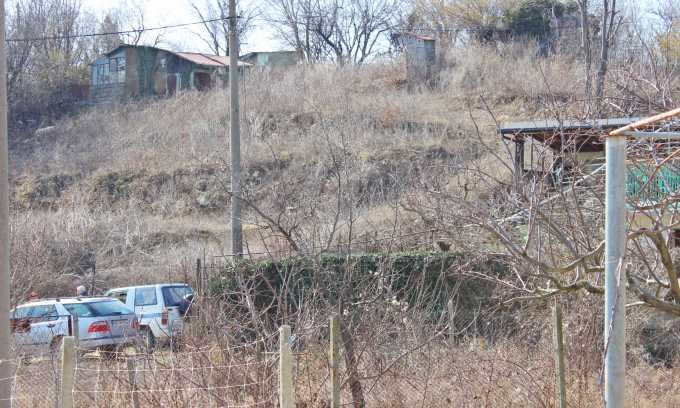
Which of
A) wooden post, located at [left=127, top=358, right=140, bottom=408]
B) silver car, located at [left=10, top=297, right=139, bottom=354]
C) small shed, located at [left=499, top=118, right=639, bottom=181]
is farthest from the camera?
silver car, located at [left=10, top=297, right=139, bottom=354]

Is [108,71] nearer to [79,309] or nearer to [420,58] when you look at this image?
[420,58]

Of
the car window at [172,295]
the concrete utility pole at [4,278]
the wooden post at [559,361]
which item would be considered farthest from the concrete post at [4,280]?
the car window at [172,295]

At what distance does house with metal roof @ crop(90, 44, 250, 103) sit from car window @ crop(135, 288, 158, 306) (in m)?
32.5

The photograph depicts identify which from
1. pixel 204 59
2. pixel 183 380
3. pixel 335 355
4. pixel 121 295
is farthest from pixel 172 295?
pixel 204 59

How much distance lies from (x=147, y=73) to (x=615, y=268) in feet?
158

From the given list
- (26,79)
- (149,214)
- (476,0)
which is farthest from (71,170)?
(476,0)

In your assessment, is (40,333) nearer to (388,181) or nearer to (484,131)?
(388,181)

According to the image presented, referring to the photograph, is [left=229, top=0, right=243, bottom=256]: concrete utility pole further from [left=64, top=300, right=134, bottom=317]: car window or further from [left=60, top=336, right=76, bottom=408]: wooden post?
[left=60, top=336, right=76, bottom=408]: wooden post

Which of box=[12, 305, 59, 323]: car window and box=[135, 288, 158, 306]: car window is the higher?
box=[12, 305, 59, 323]: car window

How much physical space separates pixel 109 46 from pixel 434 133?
31223 mm

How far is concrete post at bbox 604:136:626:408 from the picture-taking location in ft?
16.9

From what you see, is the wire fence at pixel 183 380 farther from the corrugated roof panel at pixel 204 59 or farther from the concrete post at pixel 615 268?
the corrugated roof panel at pixel 204 59

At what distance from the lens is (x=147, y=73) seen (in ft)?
166

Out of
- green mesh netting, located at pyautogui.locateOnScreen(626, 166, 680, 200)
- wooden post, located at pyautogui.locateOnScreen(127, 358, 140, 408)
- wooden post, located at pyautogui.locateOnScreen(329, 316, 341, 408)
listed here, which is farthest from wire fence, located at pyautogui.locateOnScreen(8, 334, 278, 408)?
green mesh netting, located at pyautogui.locateOnScreen(626, 166, 680, 200)
